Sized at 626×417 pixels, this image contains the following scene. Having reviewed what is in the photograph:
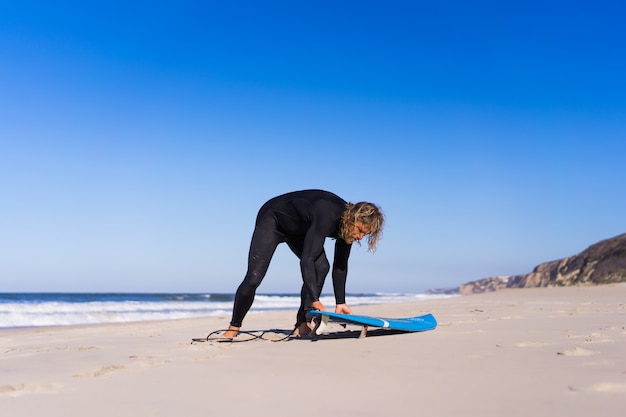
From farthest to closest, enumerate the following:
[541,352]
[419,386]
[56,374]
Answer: [541,352] < [56,374] < [419,386]

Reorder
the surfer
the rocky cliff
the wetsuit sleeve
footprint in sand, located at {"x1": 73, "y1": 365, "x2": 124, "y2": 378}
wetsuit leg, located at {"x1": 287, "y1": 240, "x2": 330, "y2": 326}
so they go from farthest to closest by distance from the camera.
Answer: the rocky cliff < the wetsuit sleeve < wetsuit leg, located at {"x1": 287, "y1": 240, "x2": 330, "y2": 326} < the surfer < footprint in sand, located at {"x1": 73, "y1": 365, "x2": 124, "y2": 378}

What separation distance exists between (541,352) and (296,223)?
2.55 m

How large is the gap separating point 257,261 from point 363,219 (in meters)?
1.16

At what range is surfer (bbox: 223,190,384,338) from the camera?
5.27m

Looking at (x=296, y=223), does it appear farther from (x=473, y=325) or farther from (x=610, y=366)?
(x=610, y=366)

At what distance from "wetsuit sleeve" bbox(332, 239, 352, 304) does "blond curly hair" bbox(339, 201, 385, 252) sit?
0.99 feet

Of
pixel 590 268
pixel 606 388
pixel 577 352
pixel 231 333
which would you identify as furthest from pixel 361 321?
pixel 590 268

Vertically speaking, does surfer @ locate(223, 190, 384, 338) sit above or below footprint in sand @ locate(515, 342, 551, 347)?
above

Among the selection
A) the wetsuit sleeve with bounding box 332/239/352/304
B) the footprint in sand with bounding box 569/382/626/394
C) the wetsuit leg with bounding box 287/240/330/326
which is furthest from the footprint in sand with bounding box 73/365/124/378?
the footprint in sand with bounding box 569/382/626/394

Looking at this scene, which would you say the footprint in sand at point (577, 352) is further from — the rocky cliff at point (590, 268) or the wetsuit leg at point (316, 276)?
the rocky cliff at point (590, 268)

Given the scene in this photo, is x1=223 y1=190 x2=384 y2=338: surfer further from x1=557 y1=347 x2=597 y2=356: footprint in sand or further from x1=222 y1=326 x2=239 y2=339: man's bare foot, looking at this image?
x1=557 y1=347 x2=597 y2=356: footprint in sand

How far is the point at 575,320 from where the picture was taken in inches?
253

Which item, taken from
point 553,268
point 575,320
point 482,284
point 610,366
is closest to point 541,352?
point 610,366

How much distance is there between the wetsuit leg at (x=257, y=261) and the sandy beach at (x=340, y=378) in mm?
720
